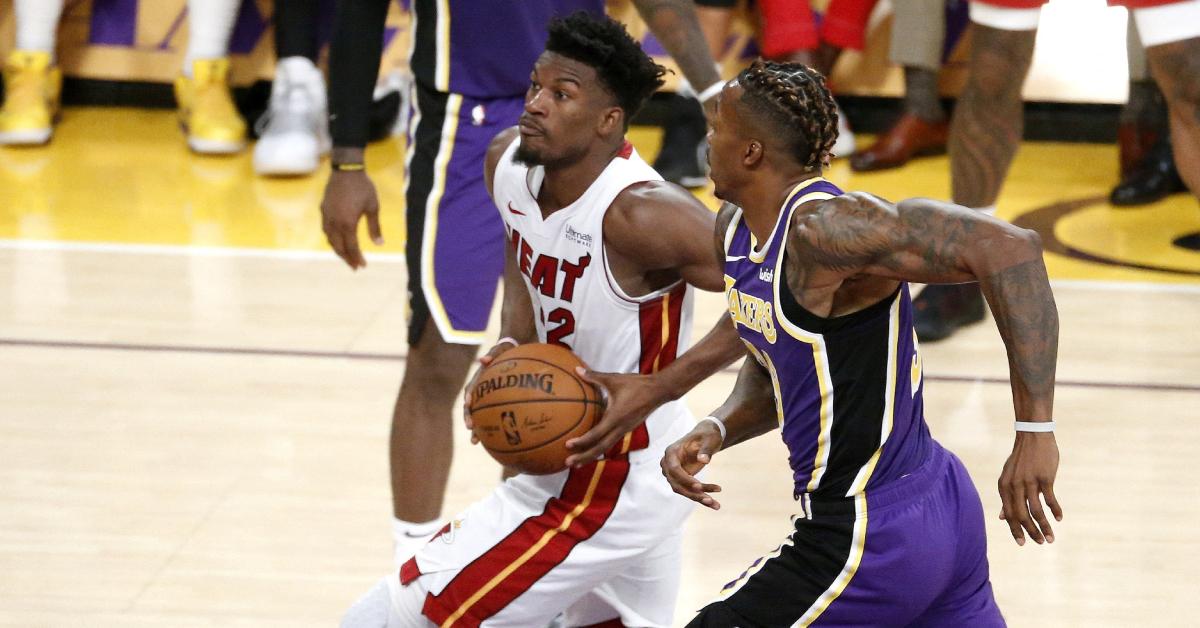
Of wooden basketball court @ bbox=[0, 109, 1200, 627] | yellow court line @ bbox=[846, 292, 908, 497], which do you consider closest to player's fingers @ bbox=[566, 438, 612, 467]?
yellow court line @ bbox=[846, 292, 908, 497]

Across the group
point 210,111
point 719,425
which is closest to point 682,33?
point 719,425

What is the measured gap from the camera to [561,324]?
3.23 m

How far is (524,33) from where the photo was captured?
12.5 feet

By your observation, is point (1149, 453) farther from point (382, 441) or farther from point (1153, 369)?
point (382, 441)

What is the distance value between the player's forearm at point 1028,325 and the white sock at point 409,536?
5.54 feet

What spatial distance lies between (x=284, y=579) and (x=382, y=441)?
894 millimetres

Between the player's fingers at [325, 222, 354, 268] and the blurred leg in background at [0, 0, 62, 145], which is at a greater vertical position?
the player's fingers at [325, 222, 354, 268]

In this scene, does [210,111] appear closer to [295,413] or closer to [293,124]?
[293,124]

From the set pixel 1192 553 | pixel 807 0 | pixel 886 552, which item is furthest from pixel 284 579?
pixel 807 0

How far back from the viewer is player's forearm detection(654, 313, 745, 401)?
2.98 metres

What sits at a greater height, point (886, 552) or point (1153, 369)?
point (886, 552)

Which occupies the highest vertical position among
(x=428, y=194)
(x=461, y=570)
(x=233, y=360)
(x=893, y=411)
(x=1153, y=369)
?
(x=893, y=411)

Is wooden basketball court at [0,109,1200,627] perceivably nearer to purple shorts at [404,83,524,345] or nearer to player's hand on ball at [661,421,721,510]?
purple shorts at [404,83,524,345]

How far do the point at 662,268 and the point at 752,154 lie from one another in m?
0.57
